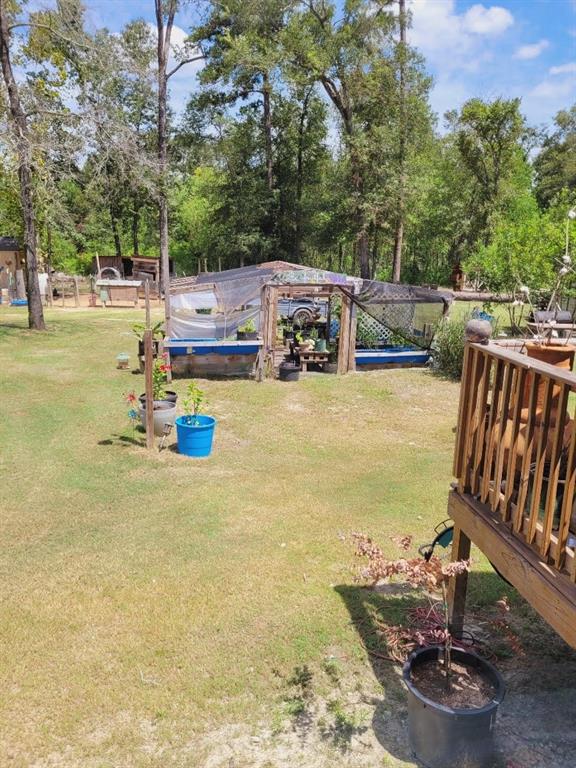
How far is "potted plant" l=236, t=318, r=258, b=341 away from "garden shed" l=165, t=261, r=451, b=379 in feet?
0.09

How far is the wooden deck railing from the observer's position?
2433mm

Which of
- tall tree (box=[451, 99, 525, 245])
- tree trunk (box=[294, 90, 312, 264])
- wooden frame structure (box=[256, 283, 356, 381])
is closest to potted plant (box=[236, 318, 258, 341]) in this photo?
wooden frame structure (box=[256, 283, 356, 381])

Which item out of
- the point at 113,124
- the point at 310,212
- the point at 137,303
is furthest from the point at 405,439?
the point at 310,212

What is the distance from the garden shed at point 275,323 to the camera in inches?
474

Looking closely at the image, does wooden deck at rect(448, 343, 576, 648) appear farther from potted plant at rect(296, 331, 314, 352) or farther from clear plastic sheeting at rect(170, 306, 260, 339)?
clear plastic sheeting at rect(170, 306, 260, 339)

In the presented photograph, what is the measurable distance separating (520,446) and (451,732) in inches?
53.4

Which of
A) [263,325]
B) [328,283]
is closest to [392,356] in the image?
[328,283]

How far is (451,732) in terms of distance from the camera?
2.61 m

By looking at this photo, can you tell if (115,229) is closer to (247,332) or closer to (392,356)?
(247,332)

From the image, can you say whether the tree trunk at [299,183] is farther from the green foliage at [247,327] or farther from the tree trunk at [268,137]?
the green foliage at [247,327]

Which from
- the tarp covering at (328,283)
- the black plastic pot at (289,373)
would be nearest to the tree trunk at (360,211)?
the tarp covering at (328,283)

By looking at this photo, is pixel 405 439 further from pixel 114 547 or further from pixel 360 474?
pixel 114 547

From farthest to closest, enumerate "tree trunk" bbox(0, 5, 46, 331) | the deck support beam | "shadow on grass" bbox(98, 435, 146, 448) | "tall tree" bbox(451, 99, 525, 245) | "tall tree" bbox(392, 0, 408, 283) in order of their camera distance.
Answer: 1. "tall tree" bbox(451, 99, 525, 245)
2. "tall tree" bbox(392, 0, 408, 283)
3. "tree trunk" bbox(0, 5, 46, 331)
4. "shadow on grass" bbox(98, 435, 146, 448)
5. the deck support beam

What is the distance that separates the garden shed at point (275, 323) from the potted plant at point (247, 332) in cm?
3
